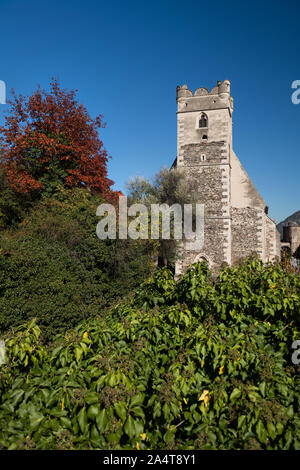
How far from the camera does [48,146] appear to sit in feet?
43.1

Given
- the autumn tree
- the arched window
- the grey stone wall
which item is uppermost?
the arched window

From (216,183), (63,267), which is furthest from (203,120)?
(63,267)

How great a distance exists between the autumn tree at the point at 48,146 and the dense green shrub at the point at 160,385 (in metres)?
11.1

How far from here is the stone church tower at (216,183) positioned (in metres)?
18.2

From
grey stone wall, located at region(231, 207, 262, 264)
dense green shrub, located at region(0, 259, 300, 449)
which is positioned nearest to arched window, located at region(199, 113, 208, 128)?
grey stone wall, located at region(231, 207, 262, 264)

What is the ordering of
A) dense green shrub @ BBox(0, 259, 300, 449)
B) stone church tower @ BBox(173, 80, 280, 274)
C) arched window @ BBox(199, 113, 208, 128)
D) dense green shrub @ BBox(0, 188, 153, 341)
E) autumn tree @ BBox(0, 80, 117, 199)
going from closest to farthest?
dense green shrub @ BBox(0, 259, 300, 449), dense green shrub @ BBox(0, 188, 153, 341), autumn tree @ BBox(0, 80, 117, 199), stone church tower @ BBox(173, 80, 280, 274), arched window @ BBox(199, 113, 208, 128)

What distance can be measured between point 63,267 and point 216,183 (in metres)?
12.1

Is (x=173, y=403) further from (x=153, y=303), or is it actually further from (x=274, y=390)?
(x=153, y=303)

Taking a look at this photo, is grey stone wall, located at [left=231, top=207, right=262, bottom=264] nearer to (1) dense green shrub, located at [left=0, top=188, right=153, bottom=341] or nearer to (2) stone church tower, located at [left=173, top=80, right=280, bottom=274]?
(2) stone church tower, located at [left=173, top=80, right=280, bottom=274]

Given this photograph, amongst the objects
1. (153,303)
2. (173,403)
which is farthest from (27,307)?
(173,403)

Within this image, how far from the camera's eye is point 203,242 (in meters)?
18.5

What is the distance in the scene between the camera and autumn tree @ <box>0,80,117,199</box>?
13.2m

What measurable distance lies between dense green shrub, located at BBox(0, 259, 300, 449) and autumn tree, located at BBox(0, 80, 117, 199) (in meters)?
11.1
